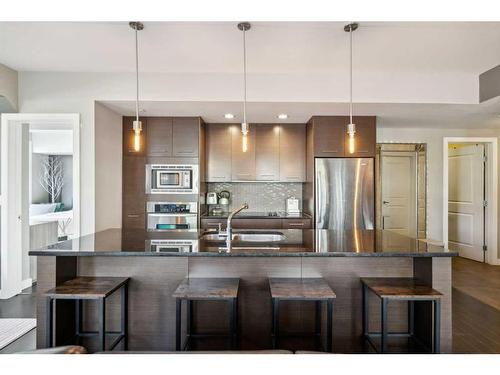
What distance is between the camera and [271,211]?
5242 mm

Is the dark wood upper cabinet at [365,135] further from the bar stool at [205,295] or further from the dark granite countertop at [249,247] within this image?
the bar stool at [205,295]

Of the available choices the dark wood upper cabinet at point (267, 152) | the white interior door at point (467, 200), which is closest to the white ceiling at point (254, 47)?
the dark wood upper cabinet at point (267, 152)

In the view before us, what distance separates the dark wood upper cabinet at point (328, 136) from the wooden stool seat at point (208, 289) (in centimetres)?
268

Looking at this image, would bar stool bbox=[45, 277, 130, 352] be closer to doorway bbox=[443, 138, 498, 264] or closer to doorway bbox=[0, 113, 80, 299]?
doorway bbox=[0, 113, 80, 299]

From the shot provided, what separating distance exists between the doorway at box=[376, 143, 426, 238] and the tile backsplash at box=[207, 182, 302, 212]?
1513mm

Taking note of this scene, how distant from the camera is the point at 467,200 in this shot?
592cm

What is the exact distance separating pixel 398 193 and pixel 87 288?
5057 mm

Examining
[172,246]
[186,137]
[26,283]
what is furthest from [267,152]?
[26,283]

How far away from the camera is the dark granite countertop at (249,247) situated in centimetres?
199

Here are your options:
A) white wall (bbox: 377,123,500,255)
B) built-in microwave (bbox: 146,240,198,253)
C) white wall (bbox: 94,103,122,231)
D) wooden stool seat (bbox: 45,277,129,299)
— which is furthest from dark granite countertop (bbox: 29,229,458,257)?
white wall (bbox: 377,123,500,255)

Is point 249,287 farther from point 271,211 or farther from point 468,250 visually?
point 468,250

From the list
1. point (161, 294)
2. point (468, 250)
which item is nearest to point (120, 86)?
point (161, 294)

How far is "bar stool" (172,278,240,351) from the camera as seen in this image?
74.2 inches

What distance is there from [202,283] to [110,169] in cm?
271
